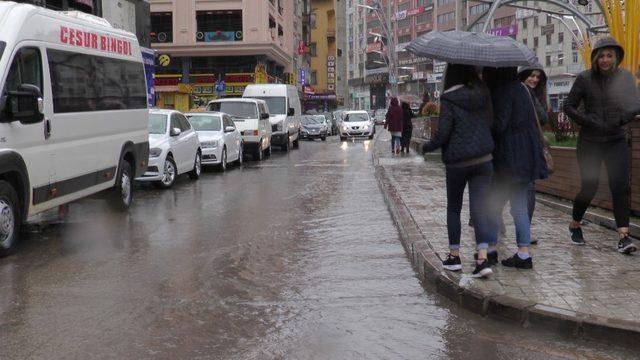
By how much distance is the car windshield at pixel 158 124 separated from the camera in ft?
49.7

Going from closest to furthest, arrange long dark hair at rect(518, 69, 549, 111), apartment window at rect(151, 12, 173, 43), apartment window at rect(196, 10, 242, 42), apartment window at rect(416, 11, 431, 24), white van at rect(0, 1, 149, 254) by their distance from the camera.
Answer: long dark hair at rect(518, 69, 549, 111)
white van at rect(0, 1, 149, 254)
apartment window at rect(196, 10, 242, 42)
apartment window at rect(151, 12, 173, 43)
apartment window at rect(416, 11, 431, 24)

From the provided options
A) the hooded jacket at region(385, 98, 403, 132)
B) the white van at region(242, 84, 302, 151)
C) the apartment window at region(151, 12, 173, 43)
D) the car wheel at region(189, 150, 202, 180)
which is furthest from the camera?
the apartment window at region(151, 12, 173, 43)

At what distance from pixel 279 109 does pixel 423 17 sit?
8912 cm

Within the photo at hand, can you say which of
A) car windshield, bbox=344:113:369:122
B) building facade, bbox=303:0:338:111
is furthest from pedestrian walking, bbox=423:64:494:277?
building facade, bbox=303:0:338:111

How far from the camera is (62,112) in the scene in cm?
893

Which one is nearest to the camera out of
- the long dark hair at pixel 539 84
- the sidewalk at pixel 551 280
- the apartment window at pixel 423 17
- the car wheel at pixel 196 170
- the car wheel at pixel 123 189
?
the sidewalk at pixel 551 280

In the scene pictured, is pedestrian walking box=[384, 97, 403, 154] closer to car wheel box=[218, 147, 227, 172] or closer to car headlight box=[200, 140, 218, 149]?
car wheel box=[218, 147, 227, 172]

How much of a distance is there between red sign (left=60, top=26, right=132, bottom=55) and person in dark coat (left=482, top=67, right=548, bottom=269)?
561 cm

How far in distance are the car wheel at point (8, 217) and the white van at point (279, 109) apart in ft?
69.8

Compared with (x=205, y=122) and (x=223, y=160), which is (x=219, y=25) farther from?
(x=223, y=160)

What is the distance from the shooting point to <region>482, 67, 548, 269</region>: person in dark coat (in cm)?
620

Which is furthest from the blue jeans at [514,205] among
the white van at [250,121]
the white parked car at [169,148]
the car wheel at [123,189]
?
the white van at [250,121]

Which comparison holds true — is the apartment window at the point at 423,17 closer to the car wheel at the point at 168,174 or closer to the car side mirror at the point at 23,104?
the car wheel at the point at 168,174

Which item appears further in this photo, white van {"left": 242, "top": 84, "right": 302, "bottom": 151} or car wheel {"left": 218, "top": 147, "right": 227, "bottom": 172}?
white van {"left": 242, "top": 84, "right": 302, "bottom": 151}
